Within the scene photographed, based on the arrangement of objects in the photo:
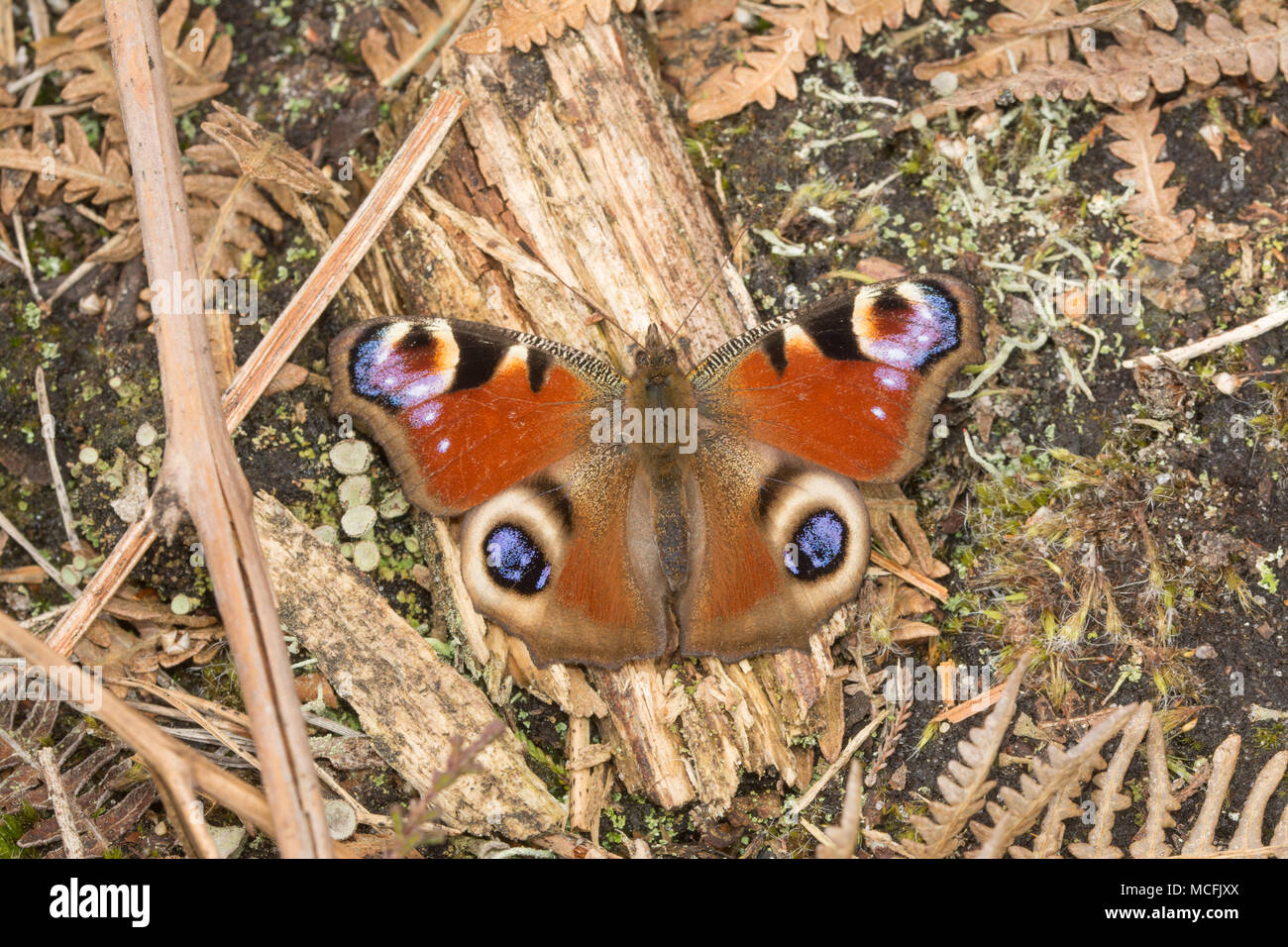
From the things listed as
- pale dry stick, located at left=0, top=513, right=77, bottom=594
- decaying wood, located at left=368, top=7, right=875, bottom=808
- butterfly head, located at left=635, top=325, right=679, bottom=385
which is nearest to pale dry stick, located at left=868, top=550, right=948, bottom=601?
decaying wood, located at left=368, top=7, right=875, bottom=808

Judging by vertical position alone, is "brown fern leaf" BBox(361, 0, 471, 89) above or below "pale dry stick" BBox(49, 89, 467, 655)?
above

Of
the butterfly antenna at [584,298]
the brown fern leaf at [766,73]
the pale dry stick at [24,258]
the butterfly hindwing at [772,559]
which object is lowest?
the butterfly hindwing at [772,559]

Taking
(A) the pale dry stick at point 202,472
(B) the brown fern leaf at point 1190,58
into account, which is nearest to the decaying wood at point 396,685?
(A) the pale dry stick at point 202,472

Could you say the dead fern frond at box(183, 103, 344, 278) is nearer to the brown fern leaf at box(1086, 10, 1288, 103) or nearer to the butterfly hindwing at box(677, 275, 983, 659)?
the butterfly hindwing at box(677, 275, 983, 659)

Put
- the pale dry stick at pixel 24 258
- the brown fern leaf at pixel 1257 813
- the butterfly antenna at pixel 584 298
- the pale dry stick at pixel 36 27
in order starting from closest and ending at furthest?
1. the brown fern leaf at pixel 1257 813
2. the butterfly antenna at pixel 584 298
3. the pale dry stick at pixel 24 258
4. the pale dry stick at pixel 36 27

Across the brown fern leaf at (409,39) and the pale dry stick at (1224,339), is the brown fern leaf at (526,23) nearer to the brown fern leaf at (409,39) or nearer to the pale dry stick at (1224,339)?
the brown fern leaf at (409,39)

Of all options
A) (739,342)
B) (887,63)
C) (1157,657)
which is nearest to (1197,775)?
(1157,657)

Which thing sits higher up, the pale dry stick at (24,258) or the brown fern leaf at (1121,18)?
the brown fern leaf at (1121,18)

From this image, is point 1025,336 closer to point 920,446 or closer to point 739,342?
point 920,446

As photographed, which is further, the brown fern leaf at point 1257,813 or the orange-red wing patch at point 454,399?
the orange-red wing patch at point 454,399
